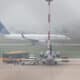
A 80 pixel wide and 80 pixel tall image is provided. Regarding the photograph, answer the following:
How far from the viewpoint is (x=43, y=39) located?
1296 cm

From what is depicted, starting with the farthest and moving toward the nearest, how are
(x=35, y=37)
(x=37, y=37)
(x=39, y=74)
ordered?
(x=37, y=37)
(x=35, y=37)
(x=39, y=74)

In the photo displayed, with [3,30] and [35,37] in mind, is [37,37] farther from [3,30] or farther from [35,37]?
[3,30]

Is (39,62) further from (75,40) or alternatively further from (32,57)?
(75,40)

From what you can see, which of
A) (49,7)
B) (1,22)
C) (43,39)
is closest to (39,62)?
(49,7)

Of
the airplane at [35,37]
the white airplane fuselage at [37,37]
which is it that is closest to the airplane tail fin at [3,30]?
the airplane at [35,37]

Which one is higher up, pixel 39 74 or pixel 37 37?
pixel 37 37

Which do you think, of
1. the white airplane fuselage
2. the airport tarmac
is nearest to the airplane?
the white airplane fuselage

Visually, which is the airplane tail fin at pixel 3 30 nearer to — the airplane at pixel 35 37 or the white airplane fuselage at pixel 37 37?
the airplane at pixel 35 37

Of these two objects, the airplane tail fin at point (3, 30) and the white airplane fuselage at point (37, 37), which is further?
the airplane tail fin at point (3, 30)

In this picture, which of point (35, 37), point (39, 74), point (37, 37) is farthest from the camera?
point (37, 37)

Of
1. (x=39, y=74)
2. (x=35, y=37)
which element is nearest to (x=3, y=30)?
(x=35, y=37)

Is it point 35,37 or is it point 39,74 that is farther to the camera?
point 35,37

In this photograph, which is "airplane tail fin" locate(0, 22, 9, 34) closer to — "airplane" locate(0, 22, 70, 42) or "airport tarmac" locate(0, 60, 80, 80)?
"airplane" locate(0, 22, 70, 42)

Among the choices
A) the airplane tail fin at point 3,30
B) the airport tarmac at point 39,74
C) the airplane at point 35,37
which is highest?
the airplane tail fin at point 3,30
